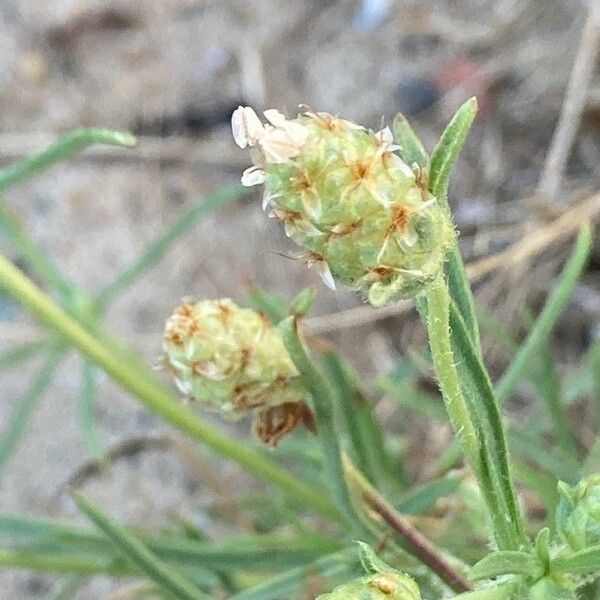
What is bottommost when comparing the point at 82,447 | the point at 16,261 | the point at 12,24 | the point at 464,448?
the point at 464,448

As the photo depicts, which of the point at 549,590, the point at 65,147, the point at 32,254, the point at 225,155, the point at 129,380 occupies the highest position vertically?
the point at 225,155

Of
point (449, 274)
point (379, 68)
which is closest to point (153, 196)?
point (379, 68)

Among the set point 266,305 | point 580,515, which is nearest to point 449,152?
point 580,515

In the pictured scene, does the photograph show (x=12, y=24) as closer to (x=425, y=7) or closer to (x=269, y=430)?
(x=425, y=7)

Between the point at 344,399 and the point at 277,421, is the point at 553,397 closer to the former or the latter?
the point at 344,399

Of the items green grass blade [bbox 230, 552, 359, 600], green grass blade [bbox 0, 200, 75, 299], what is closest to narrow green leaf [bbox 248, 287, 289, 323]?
green grass blade [bbox 230, 552, 359, 600]

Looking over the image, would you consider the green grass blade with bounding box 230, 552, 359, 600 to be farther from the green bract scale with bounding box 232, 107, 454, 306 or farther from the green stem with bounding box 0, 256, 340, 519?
the green bract scale with bounding box 232, 107, 454, 306

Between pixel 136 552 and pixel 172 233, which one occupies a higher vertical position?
pixel 172 233
